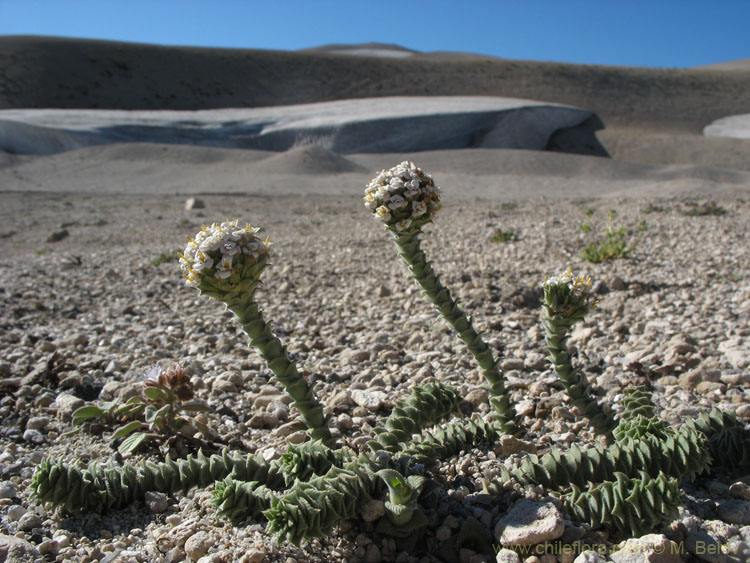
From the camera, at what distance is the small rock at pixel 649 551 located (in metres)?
1.74

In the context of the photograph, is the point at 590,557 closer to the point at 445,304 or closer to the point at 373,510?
the point at 373,510

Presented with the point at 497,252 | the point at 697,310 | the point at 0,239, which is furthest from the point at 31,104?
the point at 697,310

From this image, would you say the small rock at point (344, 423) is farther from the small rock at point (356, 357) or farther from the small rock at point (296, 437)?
the small rock at point (356, 357)

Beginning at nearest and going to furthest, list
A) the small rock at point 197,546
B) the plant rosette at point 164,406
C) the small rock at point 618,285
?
the small rock at point 197,546
the plant rosette at point 164,406
the small rock at point 618,285

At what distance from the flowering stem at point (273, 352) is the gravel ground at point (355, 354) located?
0.47 m

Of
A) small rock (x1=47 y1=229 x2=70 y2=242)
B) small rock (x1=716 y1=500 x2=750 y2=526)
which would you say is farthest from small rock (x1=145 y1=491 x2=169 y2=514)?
small rock (x1=47 y1=229 x2=70 y2=242)

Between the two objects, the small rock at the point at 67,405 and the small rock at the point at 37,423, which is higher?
the small rock at the point at 67,405

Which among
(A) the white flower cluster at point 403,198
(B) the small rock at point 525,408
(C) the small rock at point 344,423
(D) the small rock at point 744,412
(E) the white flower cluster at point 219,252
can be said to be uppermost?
(A) the white flower cluster at point 403,198

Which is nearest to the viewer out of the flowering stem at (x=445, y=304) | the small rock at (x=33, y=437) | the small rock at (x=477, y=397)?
the flowering stem at (x=445, y=304)

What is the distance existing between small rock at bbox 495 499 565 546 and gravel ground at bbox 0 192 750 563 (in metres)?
0.08

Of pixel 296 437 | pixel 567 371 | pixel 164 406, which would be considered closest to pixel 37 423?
pixel 164 406

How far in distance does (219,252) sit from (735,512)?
6.67ft

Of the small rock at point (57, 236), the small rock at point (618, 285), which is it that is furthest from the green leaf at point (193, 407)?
the small rock at point (57, 236)

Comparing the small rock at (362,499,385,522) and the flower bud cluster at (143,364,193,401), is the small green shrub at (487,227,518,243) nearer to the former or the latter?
the flower bud cluster at (143,364,193,401)
